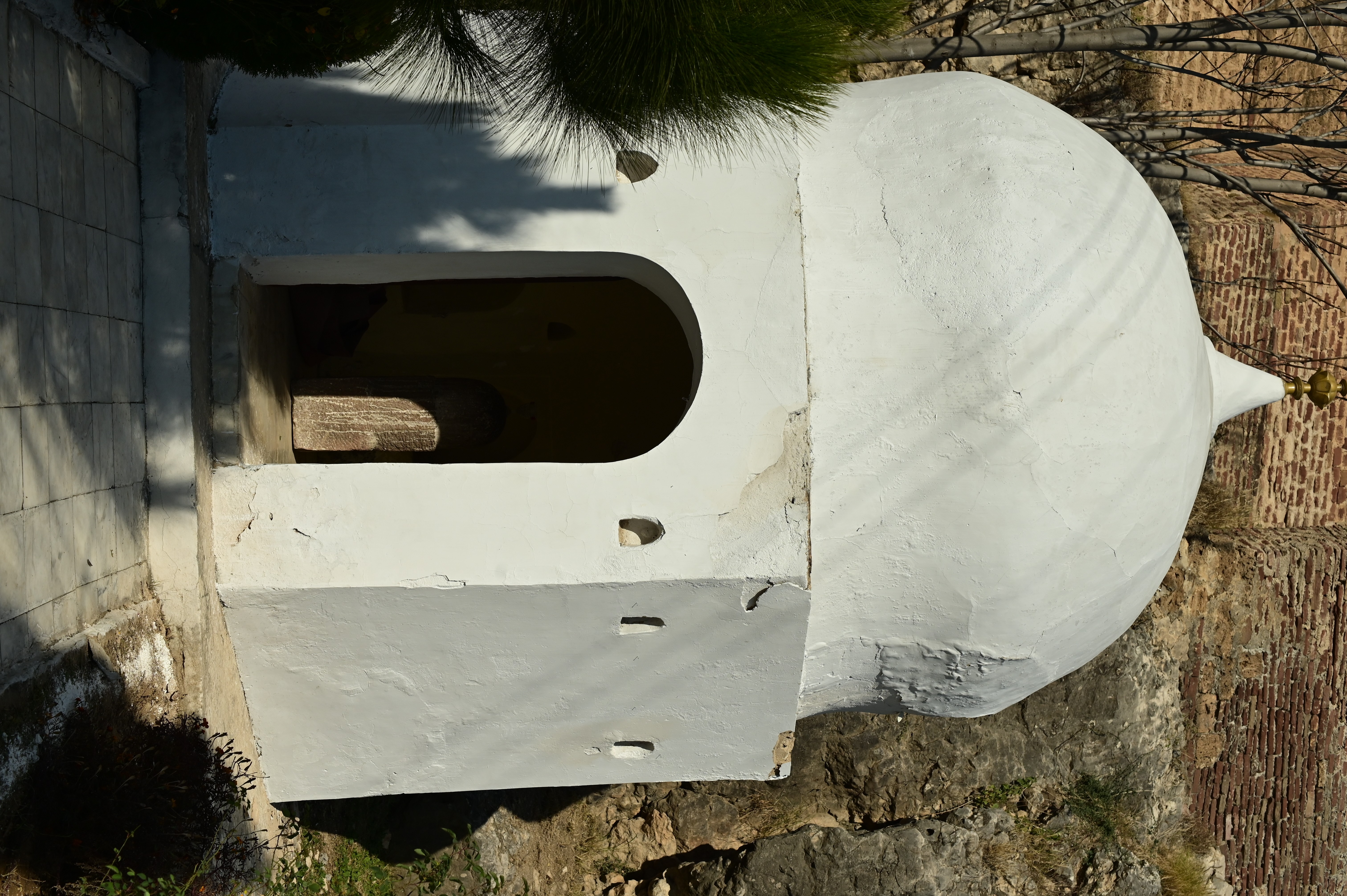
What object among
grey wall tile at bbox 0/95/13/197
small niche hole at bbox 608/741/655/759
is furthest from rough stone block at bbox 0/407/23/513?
small niche hole at bbox 608/741/655/759

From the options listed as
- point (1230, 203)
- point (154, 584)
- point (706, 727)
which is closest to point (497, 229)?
point (154, 584)

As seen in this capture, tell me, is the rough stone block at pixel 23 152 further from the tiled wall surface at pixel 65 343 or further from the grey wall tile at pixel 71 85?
the grey wall tile at pixel 71 85

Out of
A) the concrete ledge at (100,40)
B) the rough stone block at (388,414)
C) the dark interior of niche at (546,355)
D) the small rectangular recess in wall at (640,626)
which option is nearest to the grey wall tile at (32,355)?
the concrete ledge at (100,40)

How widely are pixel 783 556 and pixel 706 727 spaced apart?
40.7 inches

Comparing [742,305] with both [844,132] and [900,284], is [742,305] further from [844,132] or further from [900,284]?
[844,132]

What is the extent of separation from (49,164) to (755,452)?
8.33ft

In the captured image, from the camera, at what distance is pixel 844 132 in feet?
A: 13.3

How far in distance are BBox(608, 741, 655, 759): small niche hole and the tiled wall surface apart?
1.98 meters

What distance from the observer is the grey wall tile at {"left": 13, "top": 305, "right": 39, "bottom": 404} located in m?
3.21

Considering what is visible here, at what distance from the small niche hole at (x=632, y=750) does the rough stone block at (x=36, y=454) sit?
7.77 feet

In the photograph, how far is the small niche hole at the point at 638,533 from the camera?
146 inches

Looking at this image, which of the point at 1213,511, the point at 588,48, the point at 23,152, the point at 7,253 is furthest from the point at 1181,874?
the point at 23,152

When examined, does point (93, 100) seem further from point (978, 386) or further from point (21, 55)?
point (978, 386)

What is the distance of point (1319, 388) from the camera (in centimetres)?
479
